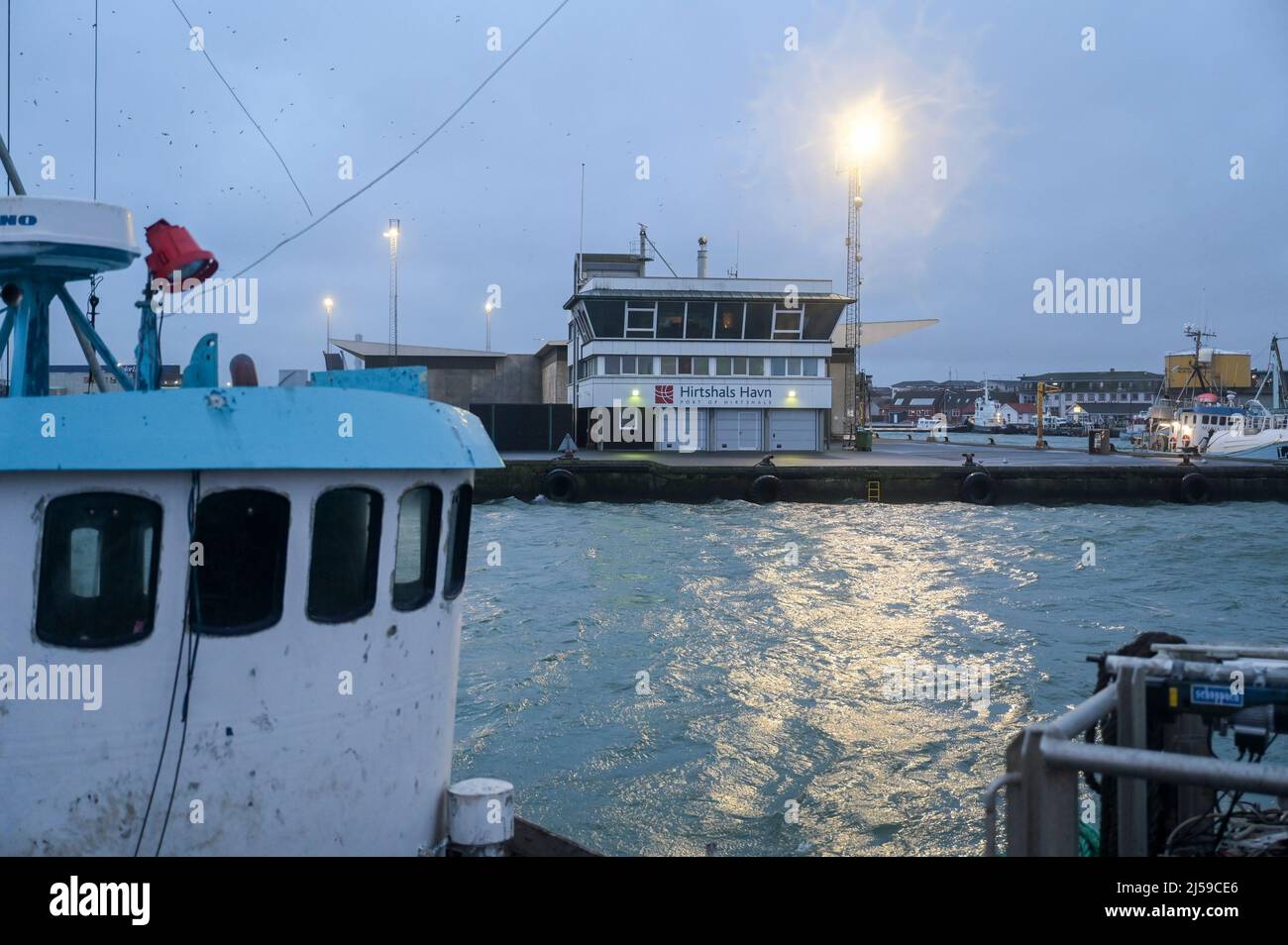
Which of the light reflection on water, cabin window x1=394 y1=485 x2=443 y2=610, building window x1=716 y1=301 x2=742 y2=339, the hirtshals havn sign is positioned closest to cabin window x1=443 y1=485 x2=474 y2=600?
cabin window x1=394 y1=485 x2=443 y2=610

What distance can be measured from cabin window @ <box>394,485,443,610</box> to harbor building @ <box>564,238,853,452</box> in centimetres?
4852

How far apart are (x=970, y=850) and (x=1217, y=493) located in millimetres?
39518

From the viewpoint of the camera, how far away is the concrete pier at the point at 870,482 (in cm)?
4178

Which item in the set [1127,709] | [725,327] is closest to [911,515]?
[725,327]

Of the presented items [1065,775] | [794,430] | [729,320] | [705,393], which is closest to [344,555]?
[1065,775]

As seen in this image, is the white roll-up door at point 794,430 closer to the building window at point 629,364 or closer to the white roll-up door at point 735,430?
the white roll-up door at point 735,430

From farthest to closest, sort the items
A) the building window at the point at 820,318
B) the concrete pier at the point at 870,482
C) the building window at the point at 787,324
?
the building window at the point at 787,324, the building window at the point at 820,318, the concrete pier at the point at 870,482

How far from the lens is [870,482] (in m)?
42.8

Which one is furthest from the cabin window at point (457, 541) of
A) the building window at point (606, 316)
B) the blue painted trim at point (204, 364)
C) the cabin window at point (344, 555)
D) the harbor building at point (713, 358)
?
the building window at point (606, 316)

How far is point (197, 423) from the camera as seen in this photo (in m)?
5.42

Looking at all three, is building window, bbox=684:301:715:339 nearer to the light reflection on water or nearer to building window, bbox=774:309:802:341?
building window, bbox=774:309:802:341

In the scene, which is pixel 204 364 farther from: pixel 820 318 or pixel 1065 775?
pixel 820 318

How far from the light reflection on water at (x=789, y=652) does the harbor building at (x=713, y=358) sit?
2064cm
